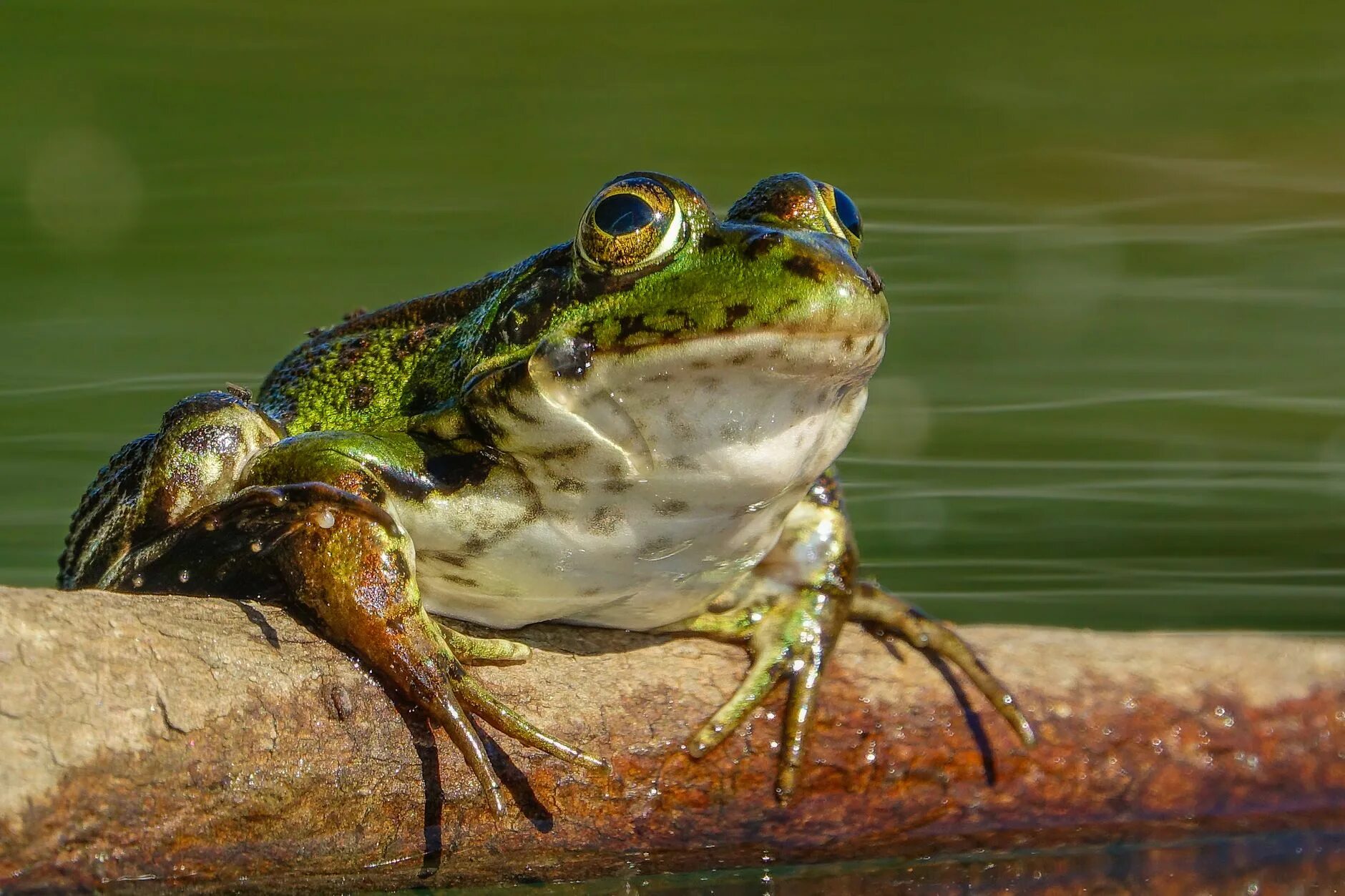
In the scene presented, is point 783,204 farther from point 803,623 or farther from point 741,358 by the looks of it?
point 803,623

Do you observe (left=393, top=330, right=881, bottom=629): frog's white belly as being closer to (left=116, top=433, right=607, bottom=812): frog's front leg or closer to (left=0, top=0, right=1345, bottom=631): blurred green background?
(left=116, top=433, right=607, bottom=812): frog's front leg

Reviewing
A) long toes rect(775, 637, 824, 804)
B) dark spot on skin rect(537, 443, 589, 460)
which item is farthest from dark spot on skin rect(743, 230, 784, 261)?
long toes rect(775, 637, 824, 804)

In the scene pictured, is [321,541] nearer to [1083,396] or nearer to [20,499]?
[20,499]

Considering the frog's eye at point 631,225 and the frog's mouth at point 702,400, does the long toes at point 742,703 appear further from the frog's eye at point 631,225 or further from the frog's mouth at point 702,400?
the frog's eye at point 631,225

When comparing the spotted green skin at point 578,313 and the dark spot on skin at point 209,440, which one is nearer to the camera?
the spotted green skin at point 578,313

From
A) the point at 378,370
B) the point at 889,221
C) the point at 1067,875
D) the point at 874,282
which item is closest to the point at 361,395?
the point at 378,370

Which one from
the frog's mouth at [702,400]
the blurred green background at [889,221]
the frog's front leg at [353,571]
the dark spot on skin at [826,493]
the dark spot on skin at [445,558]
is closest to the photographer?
the frog's mouth at [702,400]

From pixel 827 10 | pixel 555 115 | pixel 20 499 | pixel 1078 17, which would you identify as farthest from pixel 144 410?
pixel 1078 17

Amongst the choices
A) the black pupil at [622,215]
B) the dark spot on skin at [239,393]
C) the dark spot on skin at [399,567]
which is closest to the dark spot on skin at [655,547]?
the dark spot on skin at [399,567]
